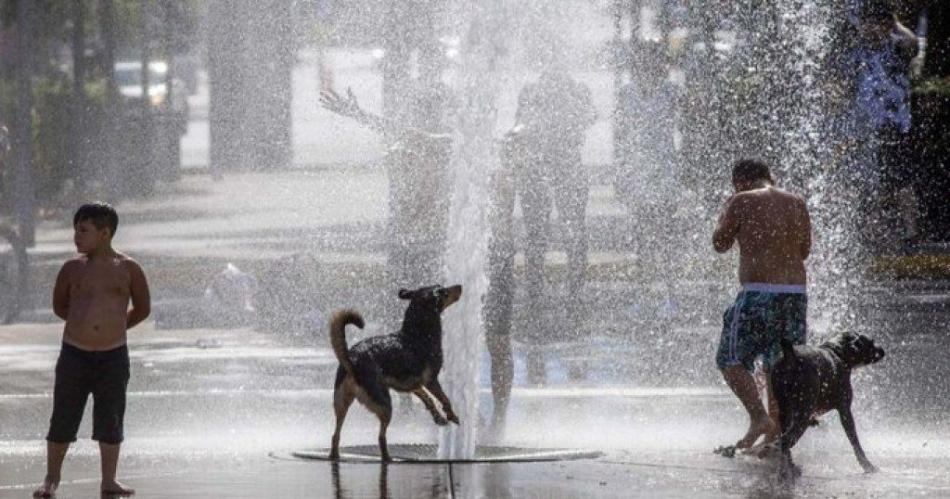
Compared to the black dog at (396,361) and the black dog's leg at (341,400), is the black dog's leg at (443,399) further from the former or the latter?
the black dog's leg at (341,400)

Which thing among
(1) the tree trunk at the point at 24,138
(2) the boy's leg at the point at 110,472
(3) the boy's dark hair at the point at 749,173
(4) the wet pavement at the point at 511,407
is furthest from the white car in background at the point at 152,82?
(2) the boy's leg at the point at 110,472

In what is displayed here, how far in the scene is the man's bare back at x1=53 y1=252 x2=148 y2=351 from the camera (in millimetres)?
8719

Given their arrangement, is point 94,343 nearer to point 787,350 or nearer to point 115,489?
point 115,489

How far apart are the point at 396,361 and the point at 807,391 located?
1.76 metres

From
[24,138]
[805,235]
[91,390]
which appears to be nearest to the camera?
[91,390]

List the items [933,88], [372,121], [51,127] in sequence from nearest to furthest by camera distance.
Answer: [372,121] → [933,88] → [51,127]

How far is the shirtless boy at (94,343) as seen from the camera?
8.70 meters

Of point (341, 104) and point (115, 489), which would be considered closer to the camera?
point (115, 489)

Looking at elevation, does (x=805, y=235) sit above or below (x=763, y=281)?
above

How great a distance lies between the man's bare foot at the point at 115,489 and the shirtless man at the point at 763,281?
2949 mm

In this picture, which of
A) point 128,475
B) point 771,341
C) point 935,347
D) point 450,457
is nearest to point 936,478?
point 771,341

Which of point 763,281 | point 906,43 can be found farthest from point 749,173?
point 906,43

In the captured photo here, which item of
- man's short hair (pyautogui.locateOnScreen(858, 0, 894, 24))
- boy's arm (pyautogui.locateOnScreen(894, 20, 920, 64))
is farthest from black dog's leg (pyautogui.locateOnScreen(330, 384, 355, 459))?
boy's arm (pyautogui.locateOnScreen(894, 20, 920, 64))

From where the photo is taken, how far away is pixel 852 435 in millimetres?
9758
